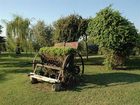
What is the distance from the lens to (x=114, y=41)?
23531 mm

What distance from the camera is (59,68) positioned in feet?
55.5

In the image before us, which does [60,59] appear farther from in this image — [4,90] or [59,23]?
[59,23]

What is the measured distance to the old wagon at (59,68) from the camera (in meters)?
16.4

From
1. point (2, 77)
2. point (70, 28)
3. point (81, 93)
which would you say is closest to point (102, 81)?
point (81, 93)

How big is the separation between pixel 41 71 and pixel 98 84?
13.5 ft

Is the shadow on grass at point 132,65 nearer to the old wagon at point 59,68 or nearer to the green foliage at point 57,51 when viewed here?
the old wagon at point 59,68

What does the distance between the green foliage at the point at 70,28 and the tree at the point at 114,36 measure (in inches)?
308

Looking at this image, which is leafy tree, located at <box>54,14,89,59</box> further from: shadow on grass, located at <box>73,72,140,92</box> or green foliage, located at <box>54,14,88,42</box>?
shadow on grass, located at <box>73,72,140,92</box>

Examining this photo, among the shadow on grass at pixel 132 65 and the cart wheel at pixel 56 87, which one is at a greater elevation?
the shadow on grass at pixel 132 65

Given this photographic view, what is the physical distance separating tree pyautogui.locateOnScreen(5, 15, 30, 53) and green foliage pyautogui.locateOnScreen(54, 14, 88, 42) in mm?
7527

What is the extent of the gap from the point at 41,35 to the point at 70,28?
18080 millimetres

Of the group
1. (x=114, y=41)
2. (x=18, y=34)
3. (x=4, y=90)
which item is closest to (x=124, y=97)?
(x=4, y=90)

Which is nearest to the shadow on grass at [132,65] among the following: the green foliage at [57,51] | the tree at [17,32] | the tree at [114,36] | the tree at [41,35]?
the tree at [114,36]

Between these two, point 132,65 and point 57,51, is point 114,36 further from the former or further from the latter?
point 57,51
